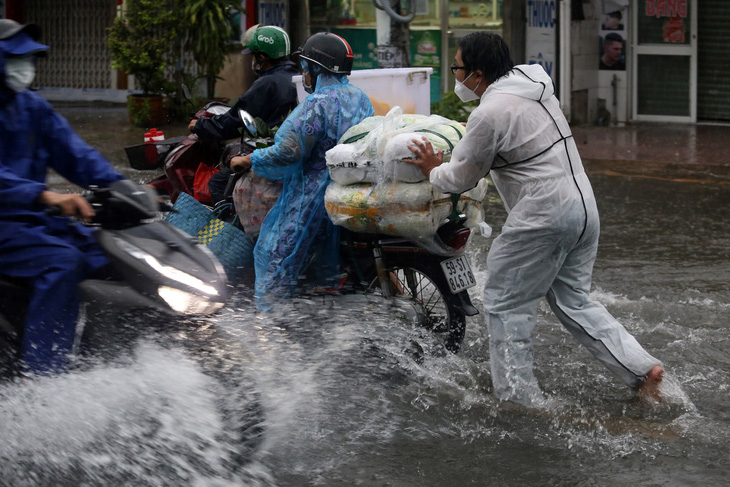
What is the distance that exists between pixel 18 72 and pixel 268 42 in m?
2.00

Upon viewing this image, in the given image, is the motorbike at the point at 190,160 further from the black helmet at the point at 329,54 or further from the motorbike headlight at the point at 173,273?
the motorbike headlight at the point at 173,273

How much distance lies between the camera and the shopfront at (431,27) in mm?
14789

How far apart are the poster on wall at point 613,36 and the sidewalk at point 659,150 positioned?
0.98m

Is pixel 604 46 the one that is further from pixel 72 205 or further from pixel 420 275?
pixel 72 205

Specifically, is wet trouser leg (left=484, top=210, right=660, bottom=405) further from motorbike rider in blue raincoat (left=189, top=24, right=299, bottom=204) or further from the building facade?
the building facade

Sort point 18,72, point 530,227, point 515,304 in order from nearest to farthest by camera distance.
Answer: point 18,72 → point 530,227 → point 515,304

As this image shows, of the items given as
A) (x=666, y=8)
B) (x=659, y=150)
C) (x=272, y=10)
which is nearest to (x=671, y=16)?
(x=666, y=8)

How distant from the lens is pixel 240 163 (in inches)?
195

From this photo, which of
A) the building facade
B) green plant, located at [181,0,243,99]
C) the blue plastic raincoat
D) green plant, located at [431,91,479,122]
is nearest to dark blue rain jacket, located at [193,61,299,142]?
the blue plastic raincoat

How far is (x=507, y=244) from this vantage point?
4047mm

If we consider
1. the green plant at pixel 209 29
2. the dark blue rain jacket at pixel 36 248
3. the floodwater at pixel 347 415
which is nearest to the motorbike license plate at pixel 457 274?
the floodwater at pixel 347 415

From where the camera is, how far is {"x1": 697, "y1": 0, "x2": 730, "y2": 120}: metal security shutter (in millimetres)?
13523

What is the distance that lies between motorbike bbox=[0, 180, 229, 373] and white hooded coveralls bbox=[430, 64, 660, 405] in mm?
1159

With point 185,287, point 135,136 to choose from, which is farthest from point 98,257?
point 135,136
